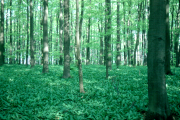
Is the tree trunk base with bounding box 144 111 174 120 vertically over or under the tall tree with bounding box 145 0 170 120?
under

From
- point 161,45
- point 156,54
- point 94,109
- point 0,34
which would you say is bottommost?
point 94,109

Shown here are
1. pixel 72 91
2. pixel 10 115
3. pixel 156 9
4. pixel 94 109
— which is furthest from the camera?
pixel 72 91

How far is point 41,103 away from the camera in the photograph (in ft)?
17.2

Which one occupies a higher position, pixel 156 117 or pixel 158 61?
pixel 158 61

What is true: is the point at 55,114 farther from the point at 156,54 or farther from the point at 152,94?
the point at 156,54

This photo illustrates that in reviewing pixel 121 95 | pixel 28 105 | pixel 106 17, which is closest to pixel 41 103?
pixel 28 105

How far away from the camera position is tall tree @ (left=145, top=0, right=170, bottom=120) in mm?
3525

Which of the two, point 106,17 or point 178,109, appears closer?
point 178,109

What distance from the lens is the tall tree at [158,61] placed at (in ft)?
11.6

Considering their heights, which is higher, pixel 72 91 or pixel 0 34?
pixel 0 34

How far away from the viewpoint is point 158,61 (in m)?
3.55

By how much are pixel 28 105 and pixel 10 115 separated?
94 centimetres

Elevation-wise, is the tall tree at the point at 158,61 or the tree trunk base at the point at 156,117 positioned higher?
the tall tree at the point at 158,61

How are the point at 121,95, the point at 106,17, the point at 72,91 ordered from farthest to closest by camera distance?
the point at 106,17
the point at 72,91
the point at 121,95
